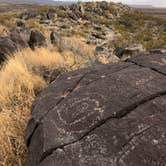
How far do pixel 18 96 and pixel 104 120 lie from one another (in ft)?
10.1

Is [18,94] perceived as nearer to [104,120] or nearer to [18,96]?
[18,96]

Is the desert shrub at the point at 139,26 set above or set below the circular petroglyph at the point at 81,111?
below

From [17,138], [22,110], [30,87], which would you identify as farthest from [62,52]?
[17,138]

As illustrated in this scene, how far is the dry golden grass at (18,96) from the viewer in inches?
232

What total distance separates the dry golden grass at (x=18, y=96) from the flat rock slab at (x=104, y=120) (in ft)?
1.52

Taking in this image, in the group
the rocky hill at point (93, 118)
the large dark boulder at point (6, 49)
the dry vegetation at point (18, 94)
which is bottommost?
the large dark boulder at point (6, 49)

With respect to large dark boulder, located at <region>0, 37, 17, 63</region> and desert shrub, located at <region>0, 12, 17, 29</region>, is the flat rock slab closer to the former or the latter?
large dark boulder, located at <region>0, 37, 17, 63</region>

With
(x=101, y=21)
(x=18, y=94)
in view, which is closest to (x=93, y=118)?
(x=18, y=94)

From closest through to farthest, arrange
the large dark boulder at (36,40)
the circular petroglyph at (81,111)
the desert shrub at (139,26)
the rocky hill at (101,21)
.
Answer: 1. the circular petroglyph at (81,111)
2. the large dark boulder at (36,40)
3. the rocky hill at (101,21)
4. the desert shrub at (139,26)

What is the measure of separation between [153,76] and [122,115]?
1.09 metres

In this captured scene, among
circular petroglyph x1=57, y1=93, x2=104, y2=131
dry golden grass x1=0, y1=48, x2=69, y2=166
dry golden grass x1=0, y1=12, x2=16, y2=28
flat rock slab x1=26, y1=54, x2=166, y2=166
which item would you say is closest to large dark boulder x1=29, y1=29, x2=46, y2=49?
dry golden grass x1=0, y1=48, x2=69, y2=166

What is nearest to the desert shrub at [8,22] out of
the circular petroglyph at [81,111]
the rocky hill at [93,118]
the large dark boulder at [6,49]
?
the large dark boulder at [6,49]

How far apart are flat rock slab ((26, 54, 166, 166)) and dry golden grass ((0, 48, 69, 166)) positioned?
0.46 meters

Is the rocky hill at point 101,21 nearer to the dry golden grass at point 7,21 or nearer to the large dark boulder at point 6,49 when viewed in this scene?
the dry golden grass at point 7,21
